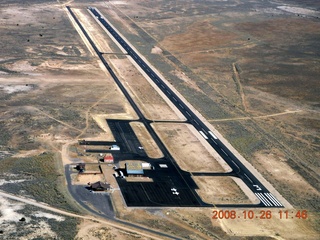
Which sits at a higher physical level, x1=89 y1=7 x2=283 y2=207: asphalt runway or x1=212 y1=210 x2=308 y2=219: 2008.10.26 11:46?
x1=212 y1=210 x2=308 y2=219: 2008.10.26 11:46

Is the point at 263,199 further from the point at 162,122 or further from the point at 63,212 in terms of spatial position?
the point at 162,122

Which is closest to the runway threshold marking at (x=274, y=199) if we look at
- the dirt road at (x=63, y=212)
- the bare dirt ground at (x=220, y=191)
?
the bare dirt ground at (x=220, y=191)

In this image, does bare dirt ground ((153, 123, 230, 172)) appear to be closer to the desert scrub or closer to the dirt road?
the desert scrub

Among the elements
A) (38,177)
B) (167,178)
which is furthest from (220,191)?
(38,177)

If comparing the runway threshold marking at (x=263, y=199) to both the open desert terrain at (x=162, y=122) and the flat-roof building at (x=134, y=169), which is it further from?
the flat-roof building at (x=134, y=169)

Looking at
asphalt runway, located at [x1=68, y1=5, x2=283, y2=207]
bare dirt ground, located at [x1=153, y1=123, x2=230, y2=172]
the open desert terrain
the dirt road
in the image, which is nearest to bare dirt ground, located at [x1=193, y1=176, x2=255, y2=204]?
the open desert terrain

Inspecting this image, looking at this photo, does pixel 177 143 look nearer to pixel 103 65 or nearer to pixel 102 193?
pixel 102 193
